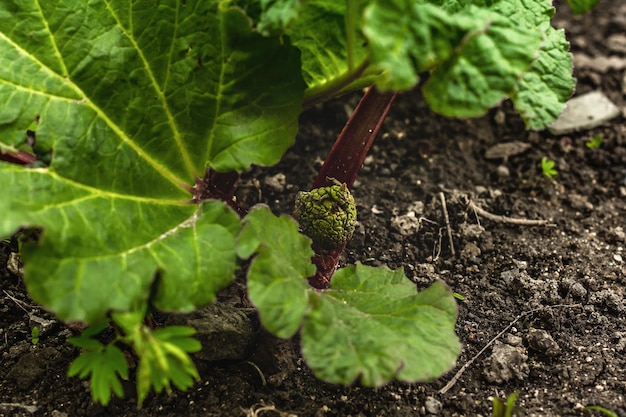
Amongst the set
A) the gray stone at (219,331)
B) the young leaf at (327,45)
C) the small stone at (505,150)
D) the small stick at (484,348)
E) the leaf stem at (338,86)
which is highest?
the young leaf at (327,45)

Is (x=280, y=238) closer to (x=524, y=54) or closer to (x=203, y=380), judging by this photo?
(x=203, y=380)

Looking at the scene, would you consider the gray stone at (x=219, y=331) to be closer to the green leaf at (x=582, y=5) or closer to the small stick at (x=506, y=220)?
the small stick at (x=506, y=220)

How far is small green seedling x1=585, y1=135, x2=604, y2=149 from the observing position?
2766 mm

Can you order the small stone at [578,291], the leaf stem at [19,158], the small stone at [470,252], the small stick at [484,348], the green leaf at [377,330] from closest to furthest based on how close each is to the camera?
the green leaf at [377,330] → the leaf stem at [19,158] → the small stick at [484,348] → the small stone at [578,291] → the small stone at [470,252]

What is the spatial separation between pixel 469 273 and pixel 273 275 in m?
0.93

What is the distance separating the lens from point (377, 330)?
5.35 ft

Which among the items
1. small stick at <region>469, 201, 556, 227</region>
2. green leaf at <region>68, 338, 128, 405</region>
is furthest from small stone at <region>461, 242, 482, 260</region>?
green leaf at <region>68, 338, 128, 405</region>

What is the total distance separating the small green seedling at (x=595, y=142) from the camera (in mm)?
2766

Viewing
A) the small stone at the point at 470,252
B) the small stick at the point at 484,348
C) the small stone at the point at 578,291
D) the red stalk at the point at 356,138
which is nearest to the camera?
the small stick at the point at 484,348

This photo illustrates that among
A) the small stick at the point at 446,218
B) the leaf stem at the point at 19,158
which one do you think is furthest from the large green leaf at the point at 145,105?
the small stick at the point at 446,218

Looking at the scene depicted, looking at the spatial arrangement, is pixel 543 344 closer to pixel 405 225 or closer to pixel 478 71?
pixel 405 225

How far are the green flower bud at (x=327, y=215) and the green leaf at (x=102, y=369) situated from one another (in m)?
0.64

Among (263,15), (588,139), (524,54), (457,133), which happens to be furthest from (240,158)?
(588,139)

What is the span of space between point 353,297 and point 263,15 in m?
0.74
